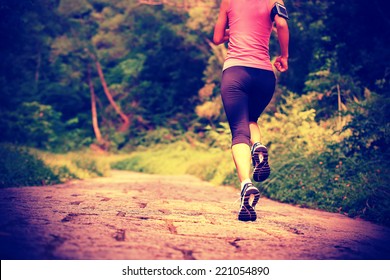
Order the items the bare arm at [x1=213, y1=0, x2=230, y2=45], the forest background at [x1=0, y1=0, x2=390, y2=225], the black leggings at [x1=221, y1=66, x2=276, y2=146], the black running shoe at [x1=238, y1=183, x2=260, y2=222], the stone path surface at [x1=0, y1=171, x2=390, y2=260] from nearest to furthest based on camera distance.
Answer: the stone path surface at [x1=0, y1=171, x2=390, y2=260]
the black running shoe at [x1=238, y1=183, x2=260, y2=222]
the black leggings at [x1=221, y1=66, x2=276, y2=146]
the bare arm at [x1=213, y1=0, x2=230, y2=45]
the forest background at [x1=0, y1=0, x2=390, y2=225]

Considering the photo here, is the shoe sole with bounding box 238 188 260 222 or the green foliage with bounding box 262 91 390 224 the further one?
the green foliage with bounding box 262 91 390 224

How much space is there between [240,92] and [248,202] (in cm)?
99

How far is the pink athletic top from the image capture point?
13.3 ft

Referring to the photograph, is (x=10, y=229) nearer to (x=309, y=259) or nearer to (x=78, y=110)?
(x=309, y=259)

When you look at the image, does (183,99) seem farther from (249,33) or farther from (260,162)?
(260,162)

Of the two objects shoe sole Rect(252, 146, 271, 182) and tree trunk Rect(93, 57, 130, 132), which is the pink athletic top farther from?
tree trunk Rect(93, 57, 130, 132)

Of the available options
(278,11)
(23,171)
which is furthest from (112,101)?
(278,11)

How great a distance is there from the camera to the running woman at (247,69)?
13.0ft

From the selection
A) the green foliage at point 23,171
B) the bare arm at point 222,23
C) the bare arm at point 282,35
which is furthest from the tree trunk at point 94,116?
the bare arm at point 282,35

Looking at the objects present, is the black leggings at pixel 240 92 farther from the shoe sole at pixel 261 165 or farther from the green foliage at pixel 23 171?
the green foliage at pixel 23 171

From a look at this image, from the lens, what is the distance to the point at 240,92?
399cm

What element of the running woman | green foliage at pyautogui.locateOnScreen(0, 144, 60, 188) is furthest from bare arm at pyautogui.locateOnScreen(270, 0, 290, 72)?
green foliage at pyautogui.locateOnScreen(0, 144, 60, 188)

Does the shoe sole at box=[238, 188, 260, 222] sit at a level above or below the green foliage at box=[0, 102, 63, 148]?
above
